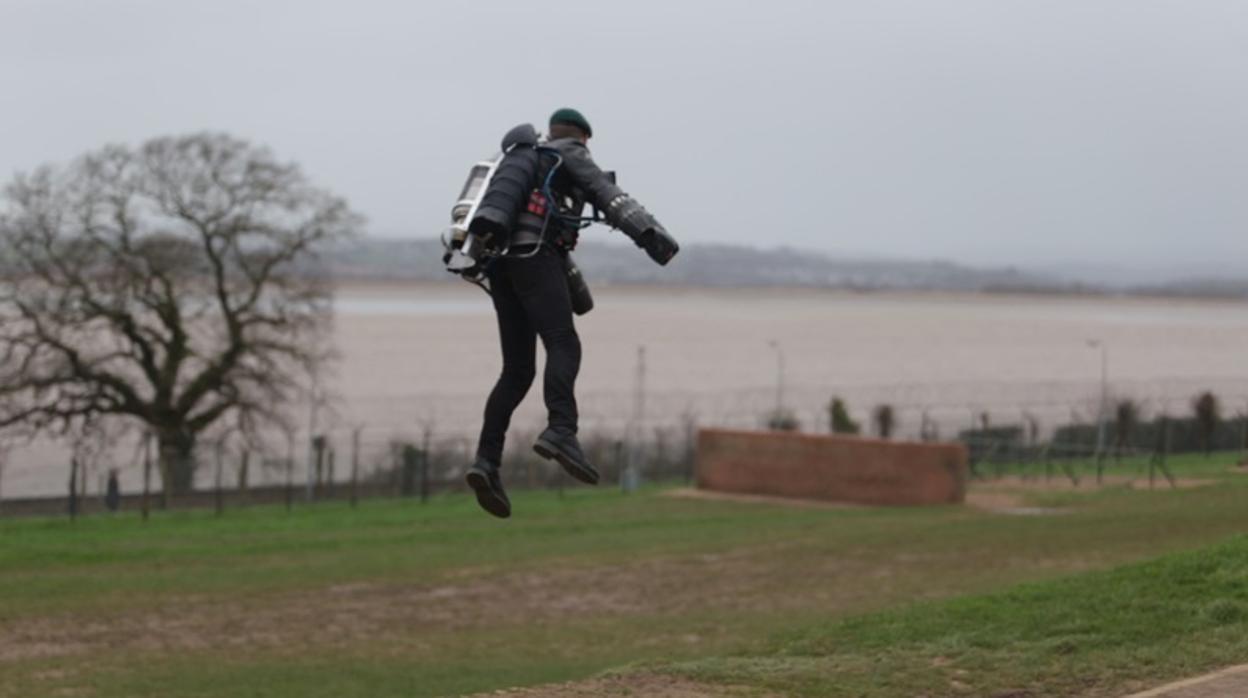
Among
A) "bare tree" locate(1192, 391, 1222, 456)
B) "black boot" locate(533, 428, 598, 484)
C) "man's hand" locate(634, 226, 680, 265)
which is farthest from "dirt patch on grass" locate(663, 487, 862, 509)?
"man's hand" locate(634, 226, 680, 265)

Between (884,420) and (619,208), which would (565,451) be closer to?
(619,208)

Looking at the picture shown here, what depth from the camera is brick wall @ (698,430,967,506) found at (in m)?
41.1

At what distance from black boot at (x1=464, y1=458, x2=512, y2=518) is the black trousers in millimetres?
299

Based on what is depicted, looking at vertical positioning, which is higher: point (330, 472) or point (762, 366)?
point (762, 366)

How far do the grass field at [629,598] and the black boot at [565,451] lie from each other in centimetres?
235

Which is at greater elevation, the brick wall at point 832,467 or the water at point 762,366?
the water at point 762,366

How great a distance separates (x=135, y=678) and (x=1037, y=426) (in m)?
42.4

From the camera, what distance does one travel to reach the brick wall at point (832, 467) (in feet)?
135

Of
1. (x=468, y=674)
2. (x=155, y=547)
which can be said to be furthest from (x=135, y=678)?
(x=155, y=547)

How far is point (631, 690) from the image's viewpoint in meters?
10.6

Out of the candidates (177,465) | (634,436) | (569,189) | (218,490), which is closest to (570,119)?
(569,189)

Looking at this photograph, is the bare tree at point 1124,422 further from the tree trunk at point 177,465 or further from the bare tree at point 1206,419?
Result: the tree trunk at point 177,465

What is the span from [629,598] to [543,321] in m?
16.5

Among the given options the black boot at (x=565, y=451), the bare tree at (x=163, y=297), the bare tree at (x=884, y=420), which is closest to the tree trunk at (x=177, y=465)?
the bare tree at (x=163, y=297)
